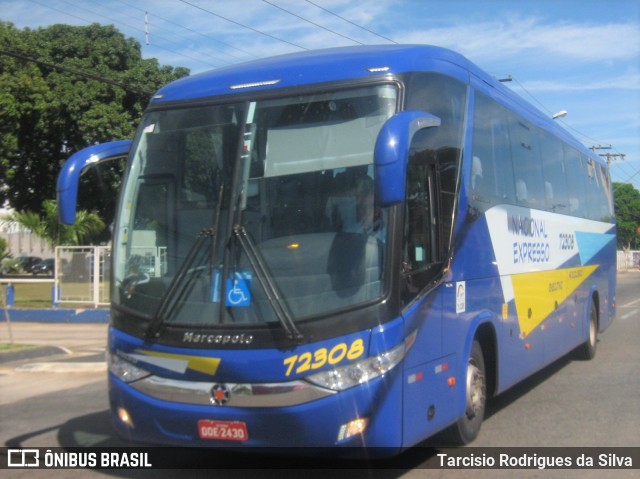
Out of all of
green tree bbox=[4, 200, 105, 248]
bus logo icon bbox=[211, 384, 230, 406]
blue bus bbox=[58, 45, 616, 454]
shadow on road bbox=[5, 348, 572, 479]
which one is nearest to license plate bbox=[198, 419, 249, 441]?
blue bus bbox=[58, 45, 616, 454]

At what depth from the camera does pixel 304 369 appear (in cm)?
528

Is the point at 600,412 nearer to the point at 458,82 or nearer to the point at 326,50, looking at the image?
the point at 458,82

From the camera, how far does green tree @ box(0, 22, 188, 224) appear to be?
2915 cm

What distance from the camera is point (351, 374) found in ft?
17.4

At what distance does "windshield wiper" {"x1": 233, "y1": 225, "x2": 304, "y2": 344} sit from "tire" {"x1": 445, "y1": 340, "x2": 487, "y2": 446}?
2309mm

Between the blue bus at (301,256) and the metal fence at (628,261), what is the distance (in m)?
69.2

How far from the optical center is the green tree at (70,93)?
29.1 metres

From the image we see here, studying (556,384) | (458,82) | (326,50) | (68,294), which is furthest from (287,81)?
(68,294)

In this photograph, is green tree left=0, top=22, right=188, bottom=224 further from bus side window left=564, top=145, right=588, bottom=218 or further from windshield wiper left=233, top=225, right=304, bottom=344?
windshield wiper left=233, top=225, right=304, bottom=344

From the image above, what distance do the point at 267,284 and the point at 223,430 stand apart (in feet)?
3.59

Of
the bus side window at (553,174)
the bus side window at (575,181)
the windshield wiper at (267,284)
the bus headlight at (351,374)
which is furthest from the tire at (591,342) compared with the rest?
the windshield wiper at (267,284)

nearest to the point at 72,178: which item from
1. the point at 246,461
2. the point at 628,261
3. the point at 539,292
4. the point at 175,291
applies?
the point at 175,291

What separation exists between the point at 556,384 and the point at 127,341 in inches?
270

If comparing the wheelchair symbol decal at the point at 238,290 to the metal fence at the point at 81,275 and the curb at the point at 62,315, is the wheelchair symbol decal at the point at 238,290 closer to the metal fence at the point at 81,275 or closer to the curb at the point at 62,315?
the curb at the point at 62,315
